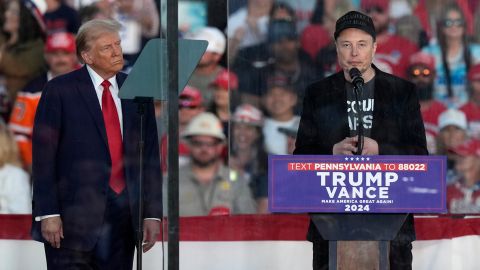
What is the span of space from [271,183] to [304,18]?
147cm

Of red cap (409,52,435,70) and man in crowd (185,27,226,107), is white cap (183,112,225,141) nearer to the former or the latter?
man in crowd (185,27,226,107)

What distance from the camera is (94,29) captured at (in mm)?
5922

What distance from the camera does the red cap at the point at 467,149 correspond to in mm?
6250

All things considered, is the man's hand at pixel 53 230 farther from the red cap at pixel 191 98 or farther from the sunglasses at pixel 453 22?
the sunglasses at pixel 453 22

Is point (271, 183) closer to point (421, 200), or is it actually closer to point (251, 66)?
point (421, 200)

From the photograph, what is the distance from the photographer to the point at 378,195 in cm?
505

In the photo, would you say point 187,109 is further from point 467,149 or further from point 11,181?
point 467,149

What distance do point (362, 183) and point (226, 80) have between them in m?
1.41

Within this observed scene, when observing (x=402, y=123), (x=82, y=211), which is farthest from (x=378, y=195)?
(x=82, y=211)

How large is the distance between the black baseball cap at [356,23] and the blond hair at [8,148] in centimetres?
185

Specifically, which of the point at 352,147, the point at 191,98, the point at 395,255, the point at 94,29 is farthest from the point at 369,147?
the point at 94,29

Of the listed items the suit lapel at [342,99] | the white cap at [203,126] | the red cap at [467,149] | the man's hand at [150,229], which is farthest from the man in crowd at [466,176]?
the man's hand at [150,229]

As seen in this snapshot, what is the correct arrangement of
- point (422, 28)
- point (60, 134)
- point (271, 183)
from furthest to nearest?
point (422, 28) → point (60, 134) → point (271, 183)

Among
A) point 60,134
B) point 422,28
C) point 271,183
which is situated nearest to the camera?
point 271,183
